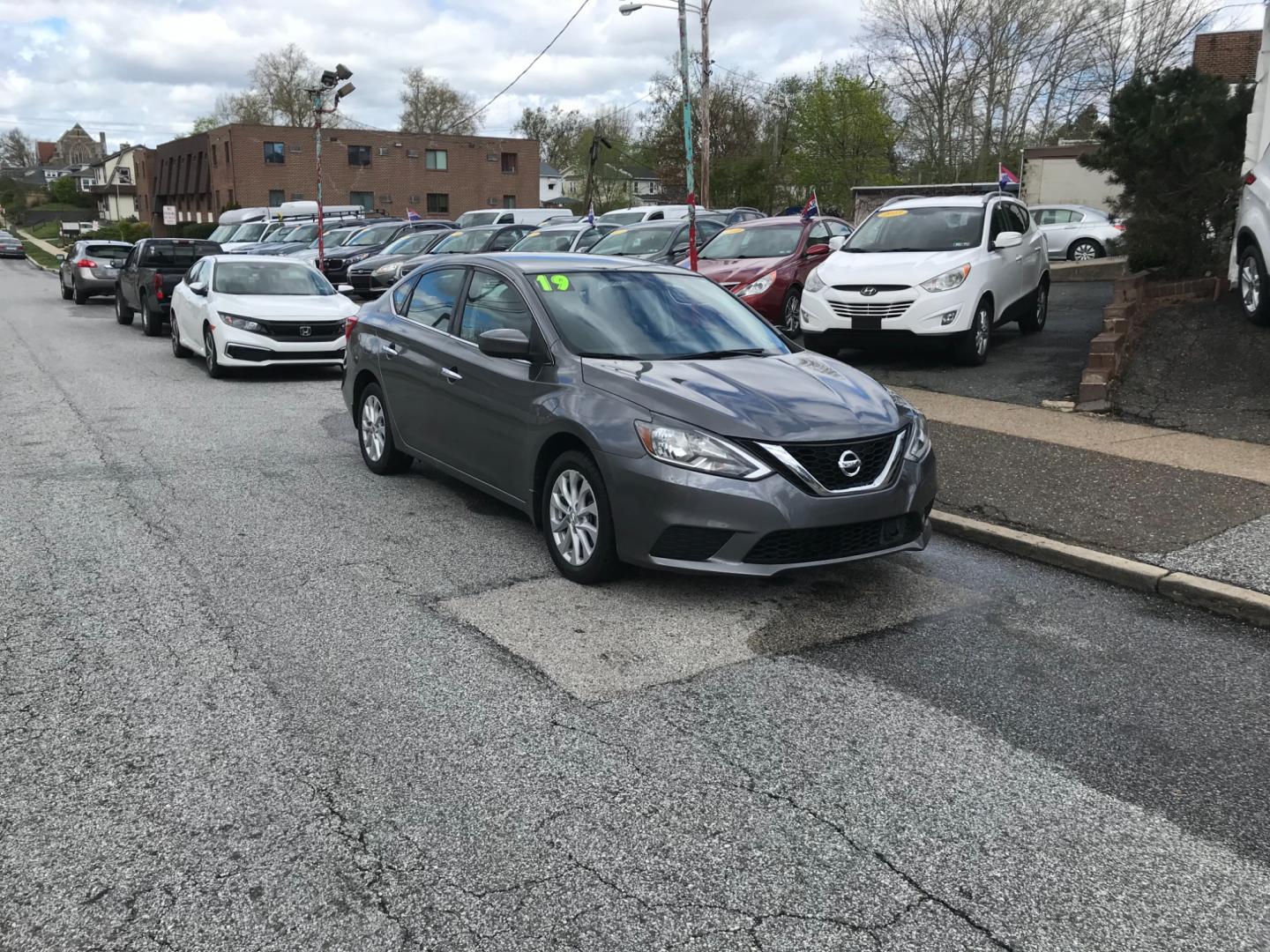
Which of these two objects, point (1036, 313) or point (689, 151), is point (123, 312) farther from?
point (1036, 313)

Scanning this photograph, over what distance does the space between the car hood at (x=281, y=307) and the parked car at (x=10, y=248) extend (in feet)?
192

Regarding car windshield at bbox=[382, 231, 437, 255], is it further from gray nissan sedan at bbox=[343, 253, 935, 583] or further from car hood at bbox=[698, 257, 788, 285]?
gray nissan sedan at bbox=[343, 253, 935, 583]

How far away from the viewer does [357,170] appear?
69125 mm

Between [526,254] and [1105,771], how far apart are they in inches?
188

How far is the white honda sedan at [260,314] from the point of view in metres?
13.4

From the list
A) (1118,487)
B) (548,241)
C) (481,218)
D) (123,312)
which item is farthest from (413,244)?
(1118,487)

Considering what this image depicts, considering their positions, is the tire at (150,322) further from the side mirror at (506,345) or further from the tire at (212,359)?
the side mirror at (506,345)

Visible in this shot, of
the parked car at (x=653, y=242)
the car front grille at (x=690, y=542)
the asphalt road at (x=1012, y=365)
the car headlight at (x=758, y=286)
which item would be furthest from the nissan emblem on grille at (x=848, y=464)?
the parked car at (x=653, y=242)

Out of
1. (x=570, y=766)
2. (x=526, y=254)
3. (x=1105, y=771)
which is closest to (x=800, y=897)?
(x=570, y=766)

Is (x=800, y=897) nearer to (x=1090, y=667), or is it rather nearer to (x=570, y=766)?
(x=570, y=766)

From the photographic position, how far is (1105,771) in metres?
3.82

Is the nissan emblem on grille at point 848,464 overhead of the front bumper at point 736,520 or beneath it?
overhead

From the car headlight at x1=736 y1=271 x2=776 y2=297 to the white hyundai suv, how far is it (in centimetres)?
149

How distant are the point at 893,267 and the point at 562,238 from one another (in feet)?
36.2
